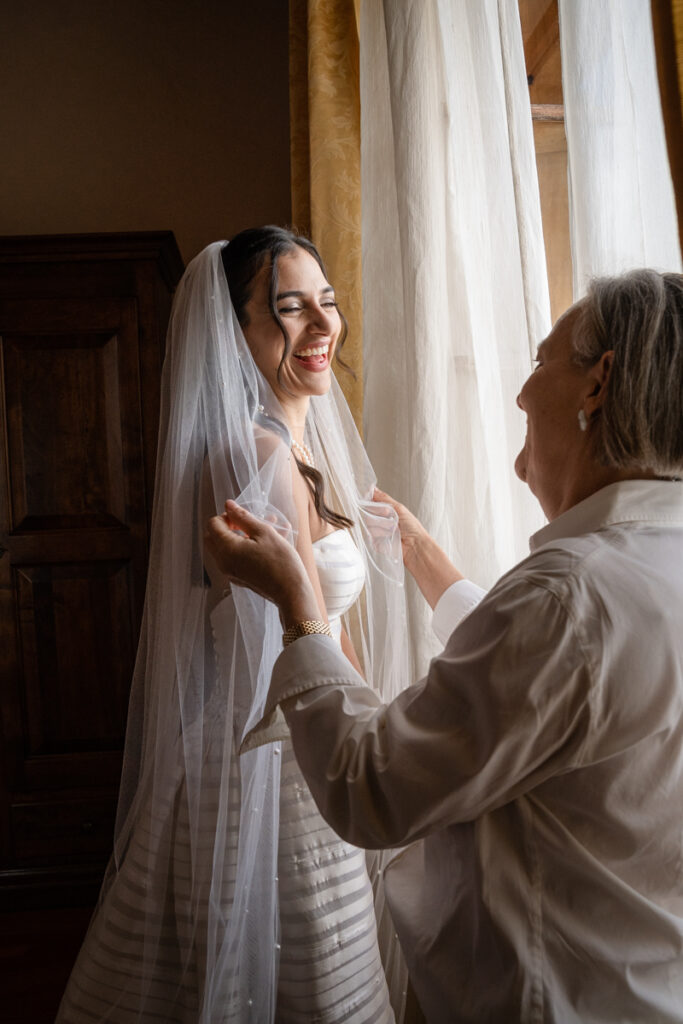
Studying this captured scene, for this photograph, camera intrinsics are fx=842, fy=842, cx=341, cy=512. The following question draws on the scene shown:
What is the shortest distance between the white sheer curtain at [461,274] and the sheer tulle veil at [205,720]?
0.59ft

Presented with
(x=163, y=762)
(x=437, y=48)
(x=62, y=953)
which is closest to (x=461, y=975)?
(x=163, y=762)

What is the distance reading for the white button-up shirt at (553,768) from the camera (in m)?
0.77

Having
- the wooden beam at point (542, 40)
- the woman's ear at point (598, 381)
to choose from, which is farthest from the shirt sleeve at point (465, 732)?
the wooden beam at point (542, 40)

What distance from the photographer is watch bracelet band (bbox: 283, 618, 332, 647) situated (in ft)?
3.08

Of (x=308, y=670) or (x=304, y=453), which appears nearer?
(x=308, y=670)

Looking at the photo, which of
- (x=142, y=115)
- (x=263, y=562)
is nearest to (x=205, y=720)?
(x=263, y=562)

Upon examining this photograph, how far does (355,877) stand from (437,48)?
60.1 inches

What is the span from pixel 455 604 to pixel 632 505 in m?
0.63

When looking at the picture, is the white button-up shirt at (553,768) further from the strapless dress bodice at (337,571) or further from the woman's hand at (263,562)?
the strapless dress bodice at (337,571)

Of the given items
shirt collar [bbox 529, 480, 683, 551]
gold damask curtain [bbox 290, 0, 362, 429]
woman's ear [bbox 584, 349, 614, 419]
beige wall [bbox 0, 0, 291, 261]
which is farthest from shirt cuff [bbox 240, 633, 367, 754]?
beige wall [bbox 0, 0, 291, 261]

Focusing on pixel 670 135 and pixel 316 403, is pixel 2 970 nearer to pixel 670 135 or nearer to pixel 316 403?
pixel 316 403

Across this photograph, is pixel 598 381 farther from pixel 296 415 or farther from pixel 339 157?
pixel 339 157

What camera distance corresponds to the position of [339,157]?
195 centimetres

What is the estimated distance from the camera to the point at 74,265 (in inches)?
103
